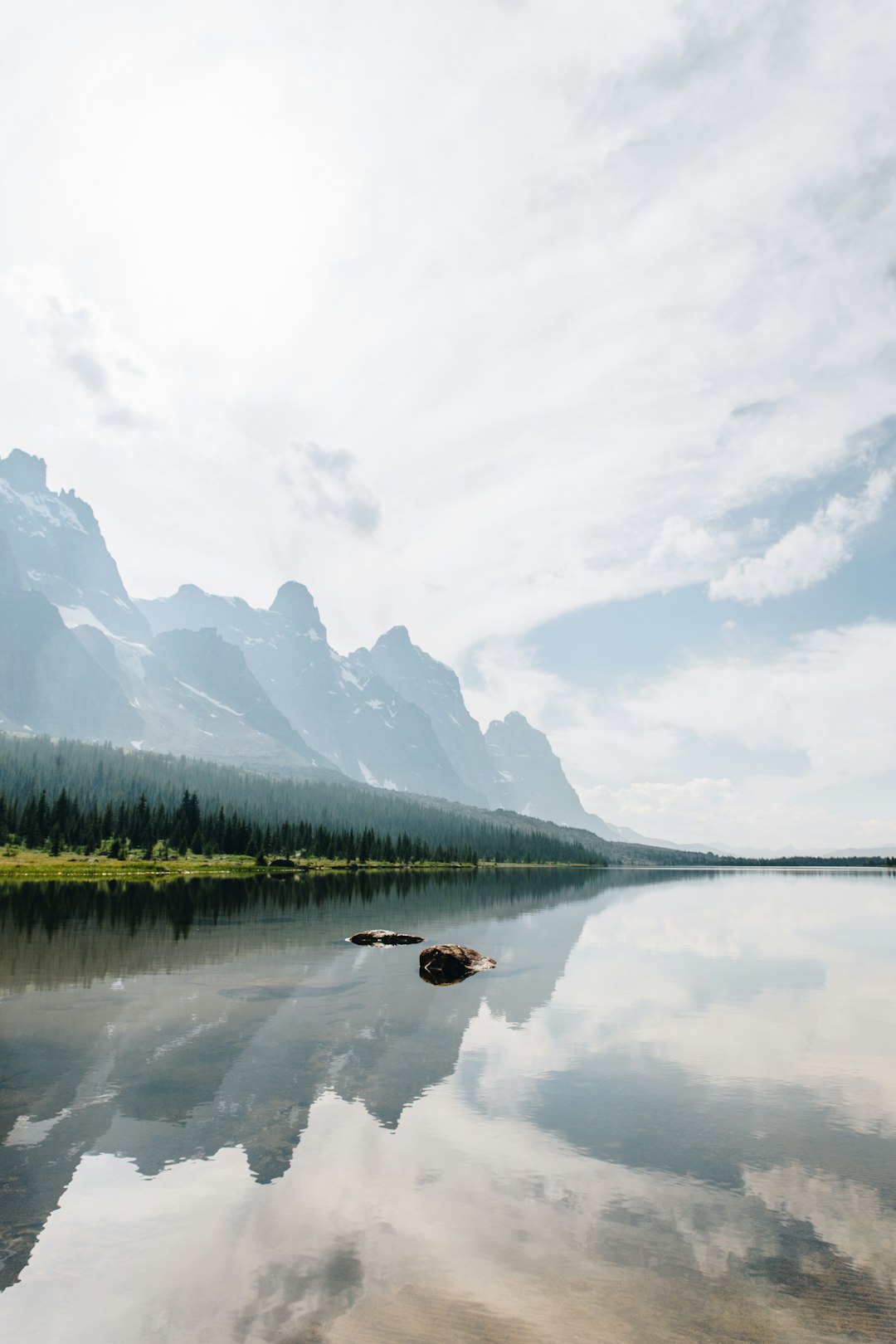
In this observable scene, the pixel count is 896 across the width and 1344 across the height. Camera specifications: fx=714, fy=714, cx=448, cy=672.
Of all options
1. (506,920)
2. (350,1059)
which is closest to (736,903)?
(506,920)

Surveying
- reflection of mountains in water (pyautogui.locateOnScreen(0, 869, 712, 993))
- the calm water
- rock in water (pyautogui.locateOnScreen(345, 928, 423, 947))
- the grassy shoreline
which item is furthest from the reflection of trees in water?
the calm water

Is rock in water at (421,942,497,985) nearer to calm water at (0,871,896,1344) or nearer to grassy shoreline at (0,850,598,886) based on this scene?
calm water at (0,871,896,1344)

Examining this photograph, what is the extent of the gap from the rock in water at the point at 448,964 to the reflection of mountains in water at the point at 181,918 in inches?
461

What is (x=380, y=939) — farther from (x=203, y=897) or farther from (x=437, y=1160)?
(x=203, y=897)

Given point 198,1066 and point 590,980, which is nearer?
point 198,1066

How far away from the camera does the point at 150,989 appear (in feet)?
105

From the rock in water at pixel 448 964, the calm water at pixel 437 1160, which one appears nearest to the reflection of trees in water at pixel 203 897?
the rock in water at pixel 448 964

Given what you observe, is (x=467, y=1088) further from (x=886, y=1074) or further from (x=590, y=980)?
(x=590, y=980)

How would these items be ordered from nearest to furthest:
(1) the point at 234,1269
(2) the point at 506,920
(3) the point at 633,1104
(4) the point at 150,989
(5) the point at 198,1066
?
(1) the point at 234,1269
(3) the point at 633,1104
(5) the point at 198,1066
(4) the point at 150,989
(2) the point at 506,920

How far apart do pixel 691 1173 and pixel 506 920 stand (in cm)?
5940

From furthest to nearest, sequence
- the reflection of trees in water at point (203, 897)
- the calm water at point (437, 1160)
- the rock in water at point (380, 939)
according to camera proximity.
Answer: the reflection of trees in water at point (203, 897) < the rock in water at point (380, 939) < the calm water at point (437, 1160)

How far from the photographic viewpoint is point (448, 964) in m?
40.0

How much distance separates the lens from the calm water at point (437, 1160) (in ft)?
33.0

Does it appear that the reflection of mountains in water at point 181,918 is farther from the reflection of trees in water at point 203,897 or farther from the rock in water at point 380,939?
the rock in water at point 380,939
